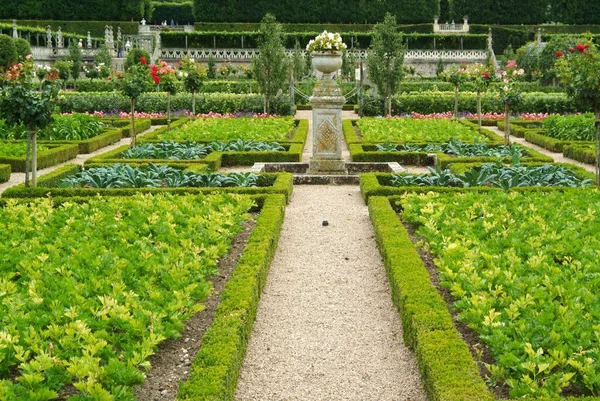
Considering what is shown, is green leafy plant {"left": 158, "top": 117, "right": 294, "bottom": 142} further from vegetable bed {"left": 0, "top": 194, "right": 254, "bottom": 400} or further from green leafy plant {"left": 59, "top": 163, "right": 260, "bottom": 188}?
vegetable bed {"left": 0, "top": 194, "right": 254, "bottom": 400}

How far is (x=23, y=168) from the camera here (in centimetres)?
1479

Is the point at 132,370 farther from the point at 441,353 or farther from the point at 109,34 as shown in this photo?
the point at 109,34

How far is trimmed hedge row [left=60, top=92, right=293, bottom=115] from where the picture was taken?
1064 inches

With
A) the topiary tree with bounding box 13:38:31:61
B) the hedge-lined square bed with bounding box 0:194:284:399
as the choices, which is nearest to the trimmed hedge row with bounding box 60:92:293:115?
the topiary tree with bounding box 13:38:31:61

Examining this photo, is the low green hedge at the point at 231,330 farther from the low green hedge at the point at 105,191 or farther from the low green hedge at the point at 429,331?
the low green hedge at the point at 105,191

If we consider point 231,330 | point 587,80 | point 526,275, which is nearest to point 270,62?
point 587,80

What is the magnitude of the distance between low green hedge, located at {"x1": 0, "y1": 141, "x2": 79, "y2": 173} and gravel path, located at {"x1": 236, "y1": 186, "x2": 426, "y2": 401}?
695 cm

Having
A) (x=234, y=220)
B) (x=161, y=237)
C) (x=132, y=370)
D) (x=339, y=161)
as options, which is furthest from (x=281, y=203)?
(x=132, y=370)

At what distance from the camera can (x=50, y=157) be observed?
15500 millimetres

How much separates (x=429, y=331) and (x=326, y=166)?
8.83 metres

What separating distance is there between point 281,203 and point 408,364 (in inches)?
201

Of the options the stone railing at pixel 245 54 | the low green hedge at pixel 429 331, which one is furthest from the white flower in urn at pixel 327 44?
the stone railing at pixel 245 54

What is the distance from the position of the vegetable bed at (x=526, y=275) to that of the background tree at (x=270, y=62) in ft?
50.1

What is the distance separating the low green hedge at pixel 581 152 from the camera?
50.8 feet
